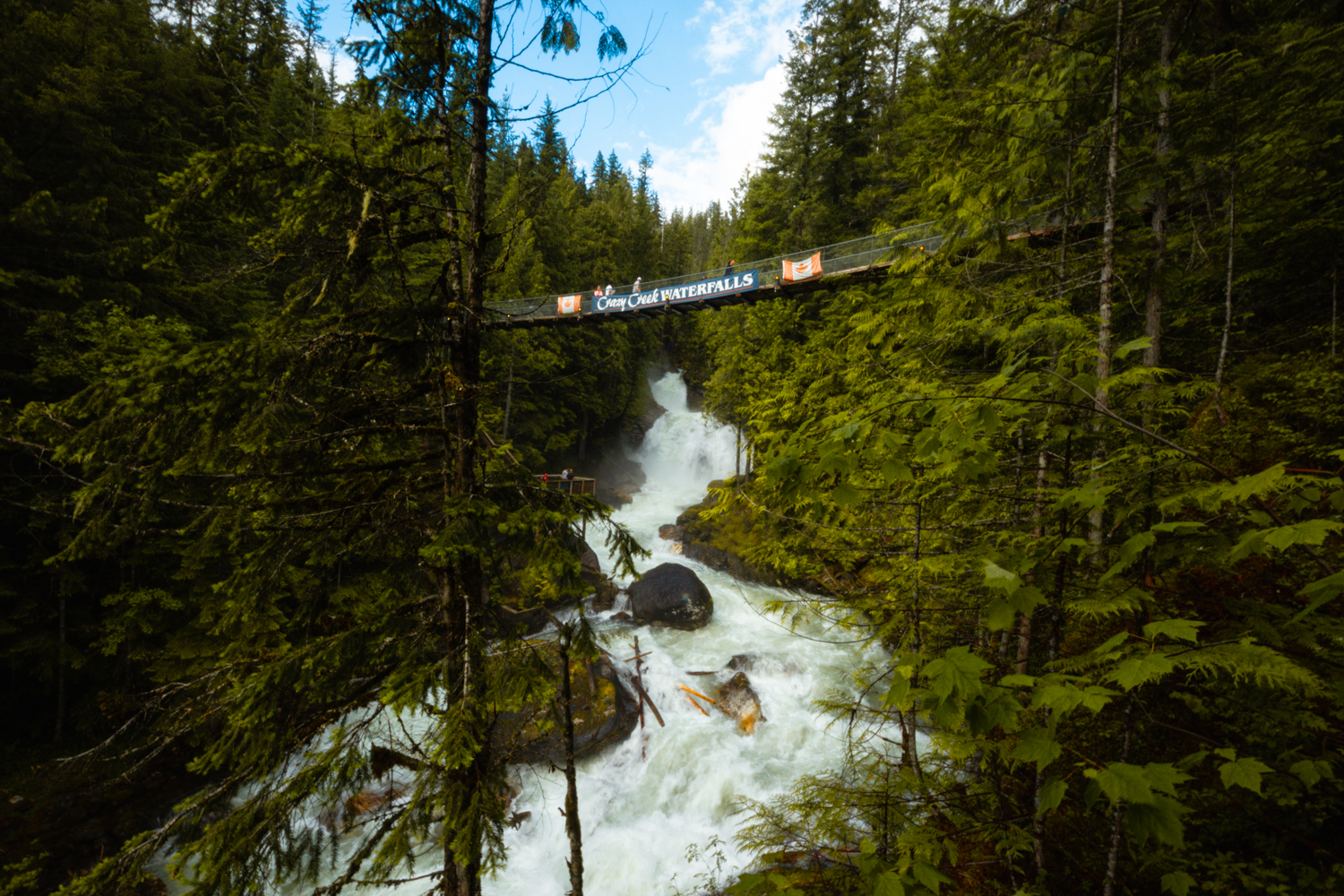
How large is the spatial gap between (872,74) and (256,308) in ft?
67.8

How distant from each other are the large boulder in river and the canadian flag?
28.1ft

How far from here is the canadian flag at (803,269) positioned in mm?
12359

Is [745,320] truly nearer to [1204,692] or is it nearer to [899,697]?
[1204,692]

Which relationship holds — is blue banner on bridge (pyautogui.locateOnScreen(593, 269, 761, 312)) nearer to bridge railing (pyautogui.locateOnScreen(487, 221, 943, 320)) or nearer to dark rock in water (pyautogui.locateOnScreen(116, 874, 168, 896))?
bridge railing (pyautogui.locateOnScreen(487, 221, 943, 320))

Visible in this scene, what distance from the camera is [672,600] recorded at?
1345cm

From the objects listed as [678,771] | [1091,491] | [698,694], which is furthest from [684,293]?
[1091,491]

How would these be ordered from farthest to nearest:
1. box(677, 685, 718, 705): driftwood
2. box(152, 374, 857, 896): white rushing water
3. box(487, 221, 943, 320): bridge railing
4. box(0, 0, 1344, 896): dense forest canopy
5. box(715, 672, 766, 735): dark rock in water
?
1. box(677, 685, 718, 705): driftwood
2. box(715, 672, 766, 735): dark rock in water
3. box(487, 221, 943, 320): bridge railing
4. box(152, 374, 857, 896): white rushing water
5. box(0, 0, 1344, 896): dense forest canopy

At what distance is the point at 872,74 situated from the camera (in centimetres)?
1764

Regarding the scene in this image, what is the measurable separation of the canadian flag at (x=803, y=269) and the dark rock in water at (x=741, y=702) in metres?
9.69

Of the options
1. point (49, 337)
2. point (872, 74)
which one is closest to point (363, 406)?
point (49, 337)

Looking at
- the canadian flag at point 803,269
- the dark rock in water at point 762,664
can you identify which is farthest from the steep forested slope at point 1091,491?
the canadian flag at point 803,269

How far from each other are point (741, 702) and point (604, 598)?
18.2 ft

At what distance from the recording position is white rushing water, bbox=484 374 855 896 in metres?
7.51

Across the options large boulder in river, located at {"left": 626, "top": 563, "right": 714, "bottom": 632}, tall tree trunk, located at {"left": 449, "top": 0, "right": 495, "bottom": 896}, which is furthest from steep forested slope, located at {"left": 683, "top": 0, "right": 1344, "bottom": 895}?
large boulder in river, located at {"left": 626, "top": 563, "right": 714, "bottom": 632}
